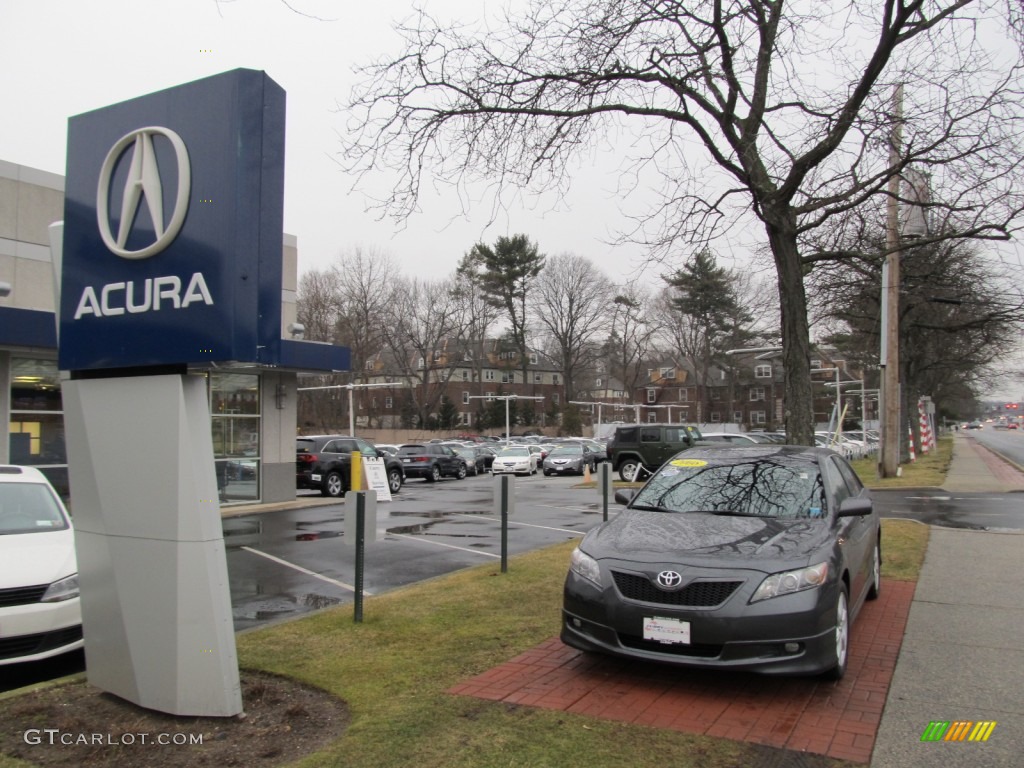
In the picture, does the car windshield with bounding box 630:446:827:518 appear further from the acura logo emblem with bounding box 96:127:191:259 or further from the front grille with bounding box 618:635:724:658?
the acura logo emblem with bounding box 96:127:191:259

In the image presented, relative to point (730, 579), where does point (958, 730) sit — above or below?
below

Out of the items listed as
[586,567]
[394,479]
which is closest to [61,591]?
[586,567]

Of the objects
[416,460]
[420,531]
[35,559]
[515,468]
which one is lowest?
[515,468]

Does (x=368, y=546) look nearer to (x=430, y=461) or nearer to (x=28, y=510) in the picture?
(x=28, y=510)

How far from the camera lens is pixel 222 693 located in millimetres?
4434

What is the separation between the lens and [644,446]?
25766mm

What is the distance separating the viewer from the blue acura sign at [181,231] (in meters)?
4.35

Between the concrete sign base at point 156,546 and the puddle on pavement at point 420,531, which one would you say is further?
the puddle on pavement at point 420,531

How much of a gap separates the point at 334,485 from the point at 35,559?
1602 cm

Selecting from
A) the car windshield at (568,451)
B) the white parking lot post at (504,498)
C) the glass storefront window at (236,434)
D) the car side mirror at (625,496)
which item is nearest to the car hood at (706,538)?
the car side mirror at (625,496)

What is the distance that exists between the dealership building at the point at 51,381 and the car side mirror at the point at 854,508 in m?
7.30

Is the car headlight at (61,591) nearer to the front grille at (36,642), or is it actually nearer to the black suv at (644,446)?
the front grille at (36,642)

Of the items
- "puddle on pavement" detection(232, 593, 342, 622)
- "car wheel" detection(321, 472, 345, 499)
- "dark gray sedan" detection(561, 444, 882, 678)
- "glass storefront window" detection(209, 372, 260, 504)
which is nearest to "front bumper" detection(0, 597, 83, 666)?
"puddle on pavement" detection(232, 593, 342, 622)

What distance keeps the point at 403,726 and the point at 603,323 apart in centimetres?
8174
